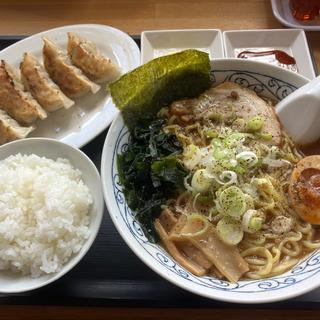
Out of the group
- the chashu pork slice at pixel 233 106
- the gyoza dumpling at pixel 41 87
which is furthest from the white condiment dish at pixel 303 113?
the gyoza dumpling at pixel 41 87

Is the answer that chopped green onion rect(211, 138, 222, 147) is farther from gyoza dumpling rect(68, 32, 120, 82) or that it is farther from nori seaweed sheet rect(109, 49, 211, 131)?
gyoza dumpling rect(68, 32, 120, 82)

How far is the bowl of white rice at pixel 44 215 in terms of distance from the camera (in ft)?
4.87

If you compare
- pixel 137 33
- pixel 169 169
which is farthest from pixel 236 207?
pixel 137 33

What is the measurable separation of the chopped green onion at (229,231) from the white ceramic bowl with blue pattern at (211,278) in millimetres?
136

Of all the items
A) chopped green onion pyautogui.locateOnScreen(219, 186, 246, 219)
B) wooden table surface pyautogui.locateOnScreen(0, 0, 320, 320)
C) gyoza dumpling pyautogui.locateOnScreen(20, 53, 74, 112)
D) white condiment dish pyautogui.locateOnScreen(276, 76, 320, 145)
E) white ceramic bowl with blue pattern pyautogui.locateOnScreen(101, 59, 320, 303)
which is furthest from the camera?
wooden table surface pyautogui.locateOnScreen(0, 0, 320, 320)

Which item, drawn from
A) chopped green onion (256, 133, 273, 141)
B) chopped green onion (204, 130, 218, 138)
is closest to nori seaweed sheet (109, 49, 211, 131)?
chopped green onion (204, 130, 218, 138)

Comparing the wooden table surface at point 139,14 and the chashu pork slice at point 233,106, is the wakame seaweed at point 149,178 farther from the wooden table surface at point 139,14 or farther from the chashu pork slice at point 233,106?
the wooden table surface at point 139,14

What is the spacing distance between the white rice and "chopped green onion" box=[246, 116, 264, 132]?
26.5 inches

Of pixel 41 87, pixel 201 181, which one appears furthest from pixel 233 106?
pixel 41 87

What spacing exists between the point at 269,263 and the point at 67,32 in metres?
1.68

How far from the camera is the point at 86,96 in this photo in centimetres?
225

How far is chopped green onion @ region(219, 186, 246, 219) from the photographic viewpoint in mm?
1438

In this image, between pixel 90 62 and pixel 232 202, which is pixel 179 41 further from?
pixel 232 202

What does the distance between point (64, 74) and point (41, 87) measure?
139 millimetres
